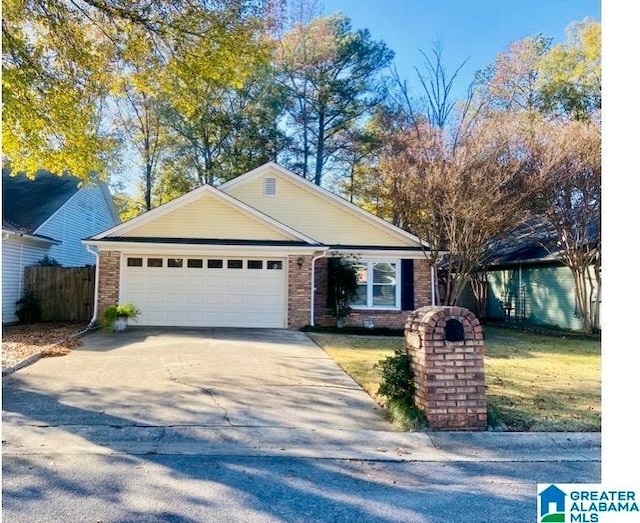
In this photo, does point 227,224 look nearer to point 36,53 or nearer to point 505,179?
point 36,53

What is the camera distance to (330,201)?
1680 centimetres

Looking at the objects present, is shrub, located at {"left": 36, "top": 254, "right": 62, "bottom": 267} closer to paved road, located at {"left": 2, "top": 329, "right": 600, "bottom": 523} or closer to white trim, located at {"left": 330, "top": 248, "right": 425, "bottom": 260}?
white trim, located at {"left": 330, "top": 248, "right": 425, "bottom": 260}

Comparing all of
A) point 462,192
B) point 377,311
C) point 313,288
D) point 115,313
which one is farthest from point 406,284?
point 115,313

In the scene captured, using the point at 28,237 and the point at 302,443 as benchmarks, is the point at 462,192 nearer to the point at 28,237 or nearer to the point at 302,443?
the point at 302,443

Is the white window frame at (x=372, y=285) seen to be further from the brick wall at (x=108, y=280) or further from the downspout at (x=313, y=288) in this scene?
the brick wall at (x=108, y=280)

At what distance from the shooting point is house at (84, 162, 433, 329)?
14.3 m

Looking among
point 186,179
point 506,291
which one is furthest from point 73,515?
point 186,179

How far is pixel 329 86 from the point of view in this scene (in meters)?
26.9

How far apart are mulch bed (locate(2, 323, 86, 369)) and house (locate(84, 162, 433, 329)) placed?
60.4 inches

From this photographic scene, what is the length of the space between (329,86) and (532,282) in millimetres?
14971

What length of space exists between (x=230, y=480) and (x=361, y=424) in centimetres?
199

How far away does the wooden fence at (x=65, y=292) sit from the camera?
16.3m

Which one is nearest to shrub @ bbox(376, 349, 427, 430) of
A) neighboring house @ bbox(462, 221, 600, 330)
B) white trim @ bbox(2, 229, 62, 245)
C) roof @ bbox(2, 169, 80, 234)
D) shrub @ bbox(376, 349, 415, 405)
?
shrub @ bbox(376, 349, 415, 405)

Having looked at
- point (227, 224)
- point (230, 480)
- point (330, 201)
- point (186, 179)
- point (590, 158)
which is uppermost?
point (186, 179)
